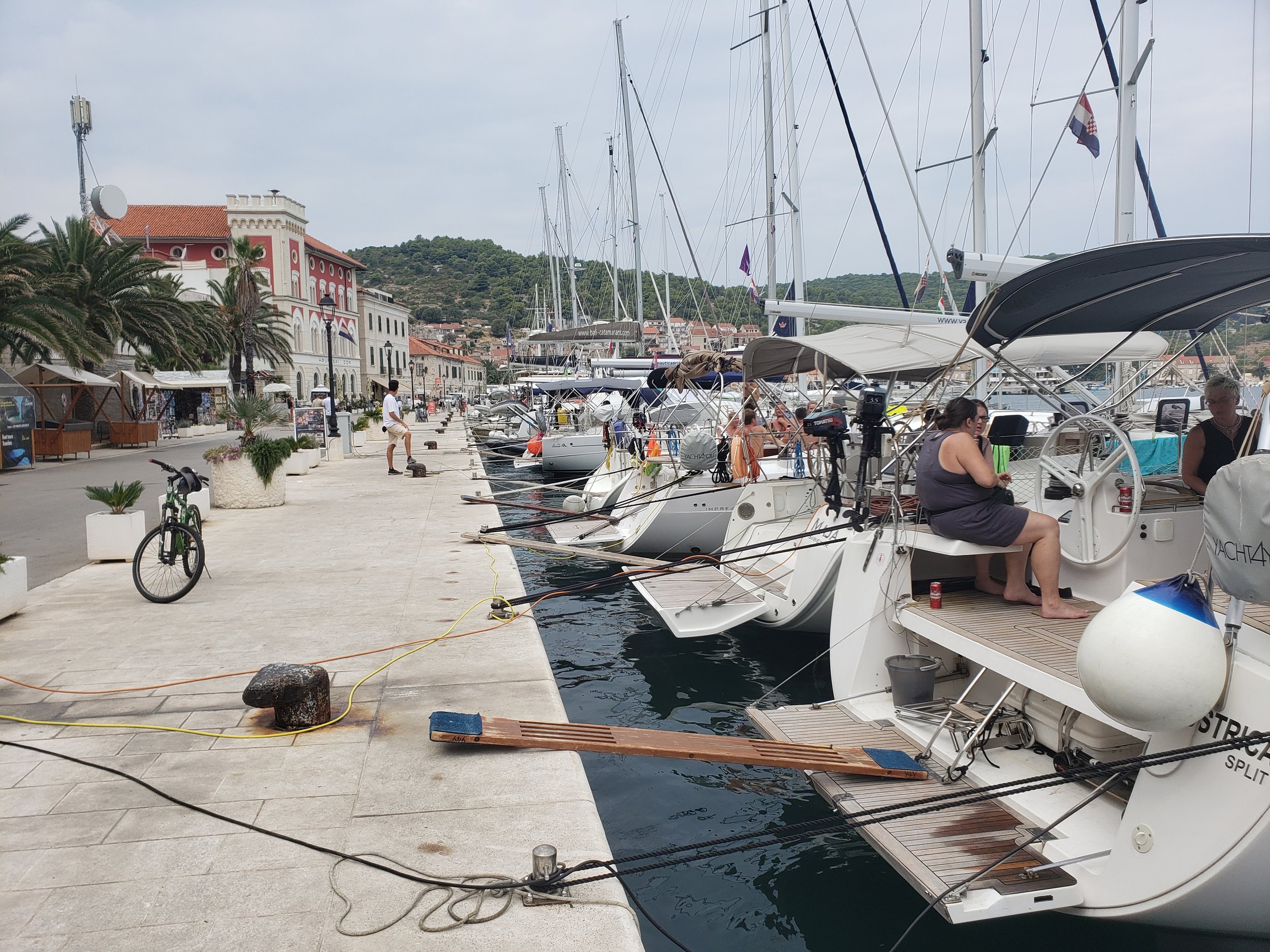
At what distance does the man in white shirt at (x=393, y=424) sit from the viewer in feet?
65.2

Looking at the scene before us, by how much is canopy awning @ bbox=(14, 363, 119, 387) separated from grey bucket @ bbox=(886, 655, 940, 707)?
2854 cm

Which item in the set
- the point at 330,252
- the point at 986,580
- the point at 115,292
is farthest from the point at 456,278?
the point at 986,580

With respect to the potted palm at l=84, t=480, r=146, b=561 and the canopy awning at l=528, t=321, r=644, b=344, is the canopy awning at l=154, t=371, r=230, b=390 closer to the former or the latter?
the canopy awning at l=528, t=321, r=644, b=344

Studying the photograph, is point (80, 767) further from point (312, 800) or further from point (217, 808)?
point (312, 800)

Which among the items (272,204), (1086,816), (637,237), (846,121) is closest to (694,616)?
(1086,816)

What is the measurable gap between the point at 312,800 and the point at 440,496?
13.2 m

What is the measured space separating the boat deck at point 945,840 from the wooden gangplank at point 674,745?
0.23 ft

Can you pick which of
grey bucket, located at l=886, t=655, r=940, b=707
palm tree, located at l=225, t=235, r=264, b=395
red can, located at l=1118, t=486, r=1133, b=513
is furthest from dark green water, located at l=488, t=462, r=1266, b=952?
palm tree, located at l=225, t=235, r=264, b=395

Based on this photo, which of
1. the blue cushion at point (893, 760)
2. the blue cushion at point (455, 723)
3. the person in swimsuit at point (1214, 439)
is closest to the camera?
the blue cushion at point (893, 760)

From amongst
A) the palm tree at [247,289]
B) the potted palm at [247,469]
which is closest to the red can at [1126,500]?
the potted palm at [247,469]

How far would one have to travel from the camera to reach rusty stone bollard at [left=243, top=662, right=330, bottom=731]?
16.8 ft

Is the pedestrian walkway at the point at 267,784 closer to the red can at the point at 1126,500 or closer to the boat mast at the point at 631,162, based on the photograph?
the red can at the point at 1126,500

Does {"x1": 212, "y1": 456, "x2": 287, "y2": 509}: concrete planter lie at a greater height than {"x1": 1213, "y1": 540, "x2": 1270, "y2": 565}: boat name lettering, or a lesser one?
lesser

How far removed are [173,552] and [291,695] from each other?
400cm
